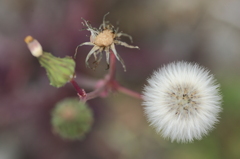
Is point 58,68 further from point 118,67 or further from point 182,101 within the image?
point 118,67

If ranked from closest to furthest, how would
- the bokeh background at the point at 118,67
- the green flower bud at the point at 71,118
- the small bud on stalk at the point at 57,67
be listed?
the small bud on stalk at the point at 57,67
the green flower bud at the point at 71,118
the bokeh background at the point at 118,67

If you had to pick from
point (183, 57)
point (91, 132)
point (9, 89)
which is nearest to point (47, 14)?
point (9, 89)

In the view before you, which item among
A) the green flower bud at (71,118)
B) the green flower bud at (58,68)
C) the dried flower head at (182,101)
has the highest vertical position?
the green flower bud at (58,68)

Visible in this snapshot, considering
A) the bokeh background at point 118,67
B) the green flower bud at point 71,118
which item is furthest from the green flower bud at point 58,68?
the bokeh background at point 118,67

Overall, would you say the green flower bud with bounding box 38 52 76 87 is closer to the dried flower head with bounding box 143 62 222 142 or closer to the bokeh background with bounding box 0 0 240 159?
the dried flower head with bounding box 143 62 222 142

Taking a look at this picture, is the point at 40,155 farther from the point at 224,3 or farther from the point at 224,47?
the point at 224,3

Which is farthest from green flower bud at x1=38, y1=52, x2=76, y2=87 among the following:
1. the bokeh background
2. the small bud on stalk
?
the bokeh background

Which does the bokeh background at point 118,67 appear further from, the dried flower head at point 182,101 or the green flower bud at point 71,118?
the dried flower head at point 182,101

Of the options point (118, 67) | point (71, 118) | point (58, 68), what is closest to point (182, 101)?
point (71, 118)
